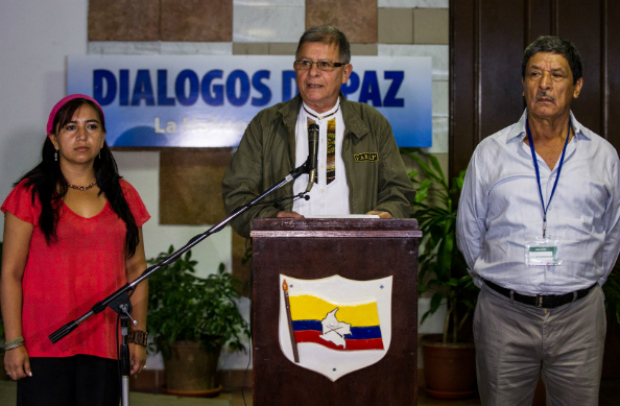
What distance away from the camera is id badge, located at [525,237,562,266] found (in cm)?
231

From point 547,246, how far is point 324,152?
0.89 meters

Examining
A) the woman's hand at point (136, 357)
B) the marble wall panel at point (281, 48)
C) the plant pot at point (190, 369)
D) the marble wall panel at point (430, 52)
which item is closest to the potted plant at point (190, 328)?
the plant pot at point (190, 369)

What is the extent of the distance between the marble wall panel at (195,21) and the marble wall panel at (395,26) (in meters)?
0.99

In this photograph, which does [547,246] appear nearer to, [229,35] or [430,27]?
[430,27]

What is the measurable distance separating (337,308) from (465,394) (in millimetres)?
2536

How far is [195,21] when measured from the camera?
4.42 m

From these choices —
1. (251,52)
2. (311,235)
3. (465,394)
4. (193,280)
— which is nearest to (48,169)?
(311,235)

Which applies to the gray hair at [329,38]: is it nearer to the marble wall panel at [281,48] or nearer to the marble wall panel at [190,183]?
the marble wall panel at [281,48]

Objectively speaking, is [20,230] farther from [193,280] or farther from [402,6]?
[402,6]

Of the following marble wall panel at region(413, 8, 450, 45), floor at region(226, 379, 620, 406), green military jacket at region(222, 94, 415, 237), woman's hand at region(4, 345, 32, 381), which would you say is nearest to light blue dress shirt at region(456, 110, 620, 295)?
green military jacket at region(222, 94, 415, 237)

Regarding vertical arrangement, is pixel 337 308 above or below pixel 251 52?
below

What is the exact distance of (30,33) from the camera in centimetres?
443

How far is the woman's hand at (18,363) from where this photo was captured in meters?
2.14

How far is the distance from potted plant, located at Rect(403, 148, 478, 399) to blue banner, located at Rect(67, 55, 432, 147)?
37cm
